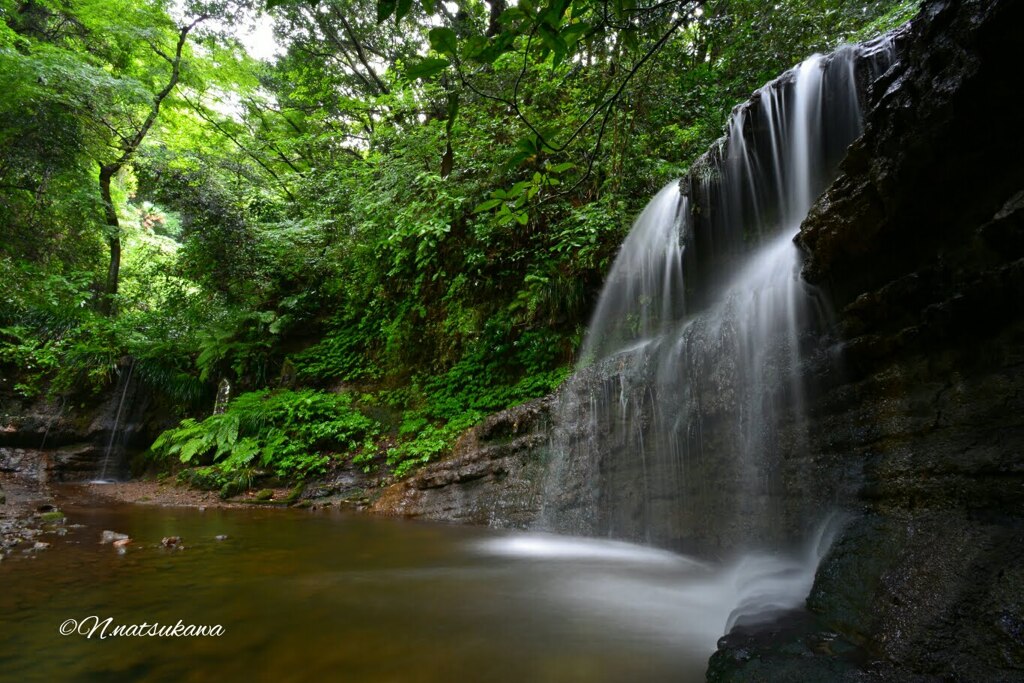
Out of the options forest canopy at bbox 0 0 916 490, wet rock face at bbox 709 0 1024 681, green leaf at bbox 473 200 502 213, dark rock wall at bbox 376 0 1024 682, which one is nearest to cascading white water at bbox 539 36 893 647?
dark rock wall at bbox 376 0 1024 682

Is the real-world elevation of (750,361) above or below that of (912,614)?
above

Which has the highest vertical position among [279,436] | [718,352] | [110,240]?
[110,240]

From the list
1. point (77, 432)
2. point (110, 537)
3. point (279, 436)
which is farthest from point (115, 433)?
point (110, 537)

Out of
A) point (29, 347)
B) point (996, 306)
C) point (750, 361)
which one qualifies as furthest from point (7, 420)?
point (996, 306)

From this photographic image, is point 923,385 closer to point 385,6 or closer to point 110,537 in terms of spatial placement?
point 385,6

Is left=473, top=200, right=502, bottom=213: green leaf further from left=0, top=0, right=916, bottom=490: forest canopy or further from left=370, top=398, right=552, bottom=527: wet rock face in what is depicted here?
left=0, top=0, right=916, bottom=490: forest canopy

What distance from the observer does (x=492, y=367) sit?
25.6 feet

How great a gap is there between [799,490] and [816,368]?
0.90m

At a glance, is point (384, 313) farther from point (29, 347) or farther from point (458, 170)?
point (29, 347)

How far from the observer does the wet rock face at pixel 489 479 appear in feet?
18.6

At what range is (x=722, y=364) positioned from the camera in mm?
4441

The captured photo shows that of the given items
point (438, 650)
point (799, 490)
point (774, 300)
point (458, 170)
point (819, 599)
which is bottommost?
point (438, 650)

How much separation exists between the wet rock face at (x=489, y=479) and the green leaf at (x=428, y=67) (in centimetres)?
474

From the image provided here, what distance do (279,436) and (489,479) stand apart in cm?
421
